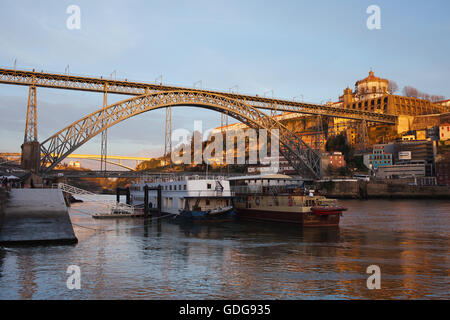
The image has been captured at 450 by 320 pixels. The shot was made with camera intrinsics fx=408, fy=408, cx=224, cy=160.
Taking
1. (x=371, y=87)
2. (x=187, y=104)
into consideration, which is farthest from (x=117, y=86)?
(x=371, y=87)

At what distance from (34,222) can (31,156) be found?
27.3m

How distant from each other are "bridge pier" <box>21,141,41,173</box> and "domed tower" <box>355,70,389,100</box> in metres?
109

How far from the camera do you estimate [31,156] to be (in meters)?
44.8

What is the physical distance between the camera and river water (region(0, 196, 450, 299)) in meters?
12.6

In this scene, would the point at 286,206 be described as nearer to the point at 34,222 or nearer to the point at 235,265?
the point at 235,265

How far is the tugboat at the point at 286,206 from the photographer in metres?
30.2

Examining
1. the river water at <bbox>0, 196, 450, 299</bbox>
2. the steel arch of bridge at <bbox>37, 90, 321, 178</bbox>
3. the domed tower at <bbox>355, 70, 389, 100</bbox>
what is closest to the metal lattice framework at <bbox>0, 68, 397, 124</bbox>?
the steel arch of bridge at <bbox>37, 90, 321, 178</bbox>

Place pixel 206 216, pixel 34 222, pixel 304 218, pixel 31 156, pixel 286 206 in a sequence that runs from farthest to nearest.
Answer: pixel 31 156 < pixel 206 216 < pixel 286 206 < pixel 304 218 < pixel 34 222

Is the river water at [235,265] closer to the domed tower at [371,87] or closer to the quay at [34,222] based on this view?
the quay at [34,222]

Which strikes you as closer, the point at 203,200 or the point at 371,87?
the point at 203,200

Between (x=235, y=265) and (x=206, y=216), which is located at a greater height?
(x=206, y=216)

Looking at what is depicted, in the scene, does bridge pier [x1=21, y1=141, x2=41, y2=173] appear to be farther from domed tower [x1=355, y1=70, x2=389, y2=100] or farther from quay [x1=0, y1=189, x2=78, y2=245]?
domed tower [x1=355, y1=70, x2=389, y2=100]

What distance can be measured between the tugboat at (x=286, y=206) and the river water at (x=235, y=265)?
2.45m
